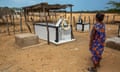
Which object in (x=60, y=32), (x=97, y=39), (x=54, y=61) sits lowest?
(x=54, y=61)

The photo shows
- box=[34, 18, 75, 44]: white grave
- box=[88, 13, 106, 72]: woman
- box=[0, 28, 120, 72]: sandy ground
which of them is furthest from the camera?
box=[34, 18, 75, 44]: white grave

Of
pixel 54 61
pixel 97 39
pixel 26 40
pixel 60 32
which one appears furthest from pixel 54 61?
pixel 60 32

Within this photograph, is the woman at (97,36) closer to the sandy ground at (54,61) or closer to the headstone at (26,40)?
the sandy ground at (54,61)

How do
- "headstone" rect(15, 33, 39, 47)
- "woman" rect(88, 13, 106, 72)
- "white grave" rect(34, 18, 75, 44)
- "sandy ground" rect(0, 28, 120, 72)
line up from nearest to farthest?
"woman" rect(88, 13, 106, 72) < "sandy ground" rect(0, 28, 120, 72) < "headstone" rect(15, 33, 39, 47) < "white grave" rect(34, 18, 75, 44)

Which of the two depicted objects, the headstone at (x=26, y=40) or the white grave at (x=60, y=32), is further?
the white grave at (x=60, y=32)

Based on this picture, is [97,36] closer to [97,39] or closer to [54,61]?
[97,39]

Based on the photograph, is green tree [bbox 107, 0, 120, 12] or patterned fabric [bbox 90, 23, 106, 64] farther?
green tree [bbox 107, 0, 120, 12]

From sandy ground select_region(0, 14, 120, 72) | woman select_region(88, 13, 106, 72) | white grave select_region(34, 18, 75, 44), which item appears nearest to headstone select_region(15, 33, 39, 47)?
sandy ground select_region(0, 14, 120, 72)

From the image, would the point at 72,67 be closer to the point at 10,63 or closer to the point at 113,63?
the point at 113,63

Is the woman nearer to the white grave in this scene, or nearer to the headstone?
the white grave

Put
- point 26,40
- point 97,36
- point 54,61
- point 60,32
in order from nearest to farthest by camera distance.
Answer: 1. point 97,36
2. point 54,61
3. point 26,40
4. point 60,32

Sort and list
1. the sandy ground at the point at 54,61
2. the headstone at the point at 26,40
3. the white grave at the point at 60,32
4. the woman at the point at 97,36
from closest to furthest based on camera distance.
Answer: the woman at the point at 97,36 < the sandy ground at the point at 54,61 < the headstone at the point at 26,40 < the white grave at the point at 60,32

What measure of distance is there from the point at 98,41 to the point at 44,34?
194 inches

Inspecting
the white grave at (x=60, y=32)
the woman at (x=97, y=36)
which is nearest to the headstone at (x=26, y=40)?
the white grave at (x=60, y=32)
